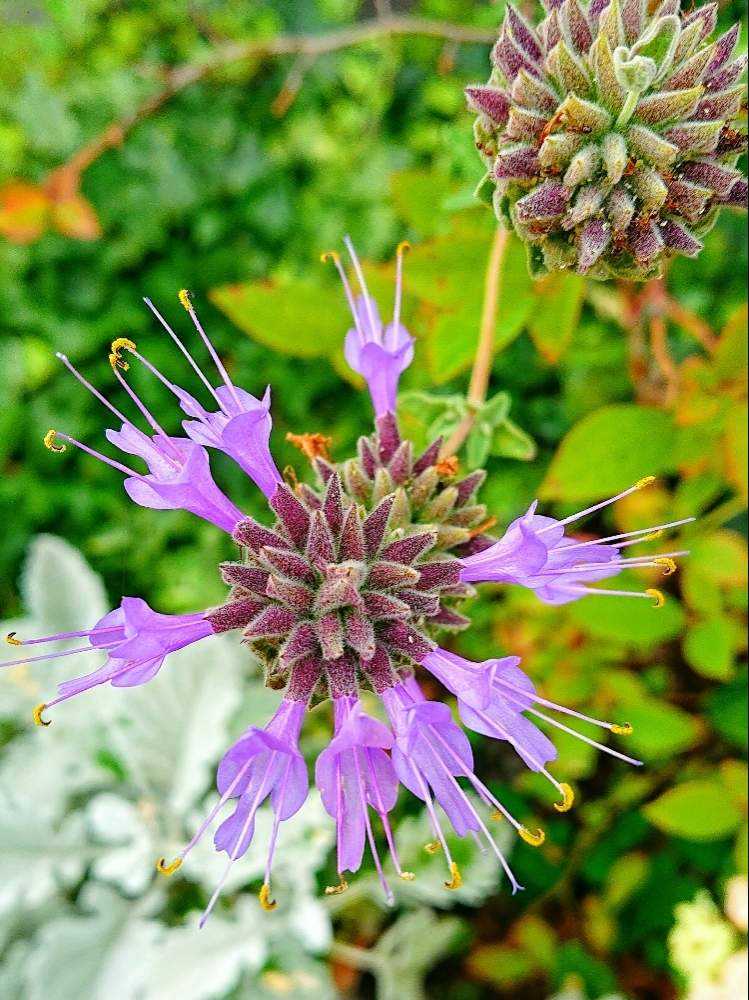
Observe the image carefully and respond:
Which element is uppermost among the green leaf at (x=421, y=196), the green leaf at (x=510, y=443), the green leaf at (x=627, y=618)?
the green leaf at (x=421, y=196)

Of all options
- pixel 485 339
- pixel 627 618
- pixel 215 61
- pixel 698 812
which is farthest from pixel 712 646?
pixel 215 61

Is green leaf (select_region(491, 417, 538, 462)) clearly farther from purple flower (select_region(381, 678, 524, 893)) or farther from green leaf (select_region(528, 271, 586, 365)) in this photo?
purple flower (select_region(381, 678, 524, 893))

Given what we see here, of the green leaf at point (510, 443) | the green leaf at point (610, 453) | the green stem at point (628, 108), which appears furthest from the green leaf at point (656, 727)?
the green stem at point (628, 108)

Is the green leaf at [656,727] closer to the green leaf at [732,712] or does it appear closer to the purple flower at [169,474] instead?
the green leaf at [732,712]

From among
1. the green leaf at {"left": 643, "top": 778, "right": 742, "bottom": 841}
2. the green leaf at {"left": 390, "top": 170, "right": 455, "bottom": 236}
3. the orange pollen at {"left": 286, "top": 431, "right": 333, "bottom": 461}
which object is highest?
the green leaf at {"left": 390, "top": 170, "right": 455, "bottom": 236}

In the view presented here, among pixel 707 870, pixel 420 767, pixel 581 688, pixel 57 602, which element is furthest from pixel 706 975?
pixel 57 602

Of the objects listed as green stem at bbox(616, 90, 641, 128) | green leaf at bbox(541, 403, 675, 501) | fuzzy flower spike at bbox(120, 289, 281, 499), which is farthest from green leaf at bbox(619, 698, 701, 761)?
green stem at bbox(616, 90, 641, 128)
